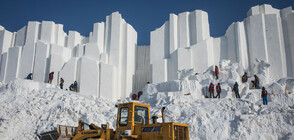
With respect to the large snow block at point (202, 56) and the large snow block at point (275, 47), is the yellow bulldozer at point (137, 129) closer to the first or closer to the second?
the large snow block at point (202, 56)

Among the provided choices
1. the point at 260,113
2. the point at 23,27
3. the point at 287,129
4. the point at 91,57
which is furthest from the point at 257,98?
the point at 23,27

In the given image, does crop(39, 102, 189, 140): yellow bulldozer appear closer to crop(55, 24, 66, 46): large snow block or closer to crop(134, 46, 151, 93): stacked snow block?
crop(134, 46, 151, 93): stacked snow block

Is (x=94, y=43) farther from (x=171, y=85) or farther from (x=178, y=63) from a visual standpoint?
(x=171, y=85)

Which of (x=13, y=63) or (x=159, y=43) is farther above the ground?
(x=159, y=43)

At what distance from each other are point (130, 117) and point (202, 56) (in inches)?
680

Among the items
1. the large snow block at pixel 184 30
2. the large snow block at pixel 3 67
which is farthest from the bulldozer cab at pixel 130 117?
the large snow block at pixel 3 67

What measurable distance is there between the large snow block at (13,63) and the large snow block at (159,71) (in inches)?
514

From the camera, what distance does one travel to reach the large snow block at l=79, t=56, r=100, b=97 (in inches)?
958

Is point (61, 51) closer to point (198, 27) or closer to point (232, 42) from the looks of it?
point (198, 27)

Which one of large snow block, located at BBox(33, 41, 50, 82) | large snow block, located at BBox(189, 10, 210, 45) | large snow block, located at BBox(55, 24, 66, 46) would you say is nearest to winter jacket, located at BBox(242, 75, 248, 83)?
large snow block, located at BBox(189, 10, 210, 45)

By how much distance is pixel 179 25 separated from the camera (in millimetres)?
27156

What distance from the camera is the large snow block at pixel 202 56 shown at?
24.5 metres

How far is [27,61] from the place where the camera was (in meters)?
26.5

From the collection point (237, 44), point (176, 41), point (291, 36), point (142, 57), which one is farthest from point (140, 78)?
point (291, 36)
